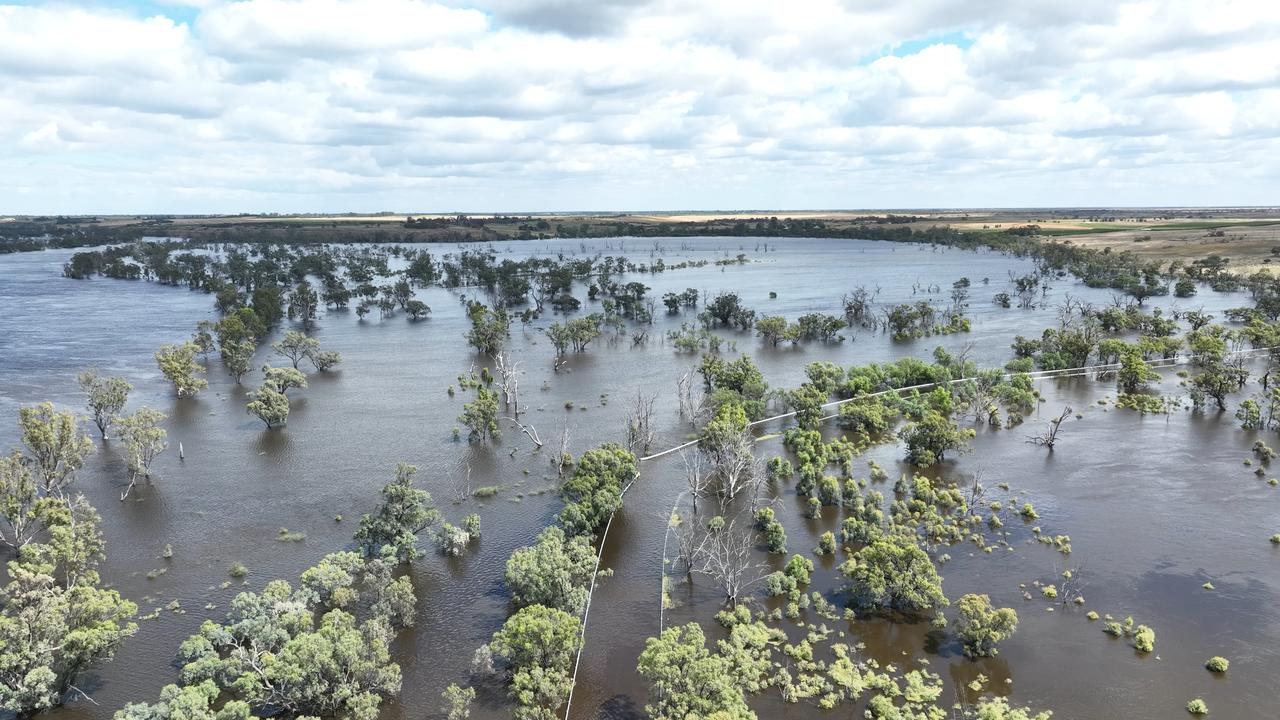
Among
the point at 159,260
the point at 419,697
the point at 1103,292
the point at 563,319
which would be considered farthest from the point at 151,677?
the point at 159,260

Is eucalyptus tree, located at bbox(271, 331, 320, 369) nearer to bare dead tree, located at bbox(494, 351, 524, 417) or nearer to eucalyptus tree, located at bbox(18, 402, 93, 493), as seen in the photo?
bare dead tree, located at bbox(494, 351, 524, 417)

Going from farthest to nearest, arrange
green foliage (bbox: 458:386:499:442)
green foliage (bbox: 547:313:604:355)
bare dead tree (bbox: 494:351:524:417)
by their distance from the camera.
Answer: green foliage (bbox: 547:313:604:355)
bare dead tree (bbox: 494:351:524:417)
green foliage (bbox: 458:386:499:442)

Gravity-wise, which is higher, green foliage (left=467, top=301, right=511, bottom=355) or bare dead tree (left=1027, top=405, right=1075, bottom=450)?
green foliage (left=467, top=301, right=511, bottom=355)

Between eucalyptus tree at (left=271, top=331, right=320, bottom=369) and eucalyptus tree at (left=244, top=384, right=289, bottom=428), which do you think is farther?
eucalyptus tree at (left=271, top=331, right=320, bottom=369)

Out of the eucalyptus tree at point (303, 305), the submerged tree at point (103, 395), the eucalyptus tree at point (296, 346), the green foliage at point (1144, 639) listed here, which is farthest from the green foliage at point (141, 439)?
the eucalyptus tree at point (303, 305)

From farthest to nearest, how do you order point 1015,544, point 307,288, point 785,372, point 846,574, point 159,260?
point 159,260 → point 307,288 → point 785,372 → point 1015,544 → point 846,574

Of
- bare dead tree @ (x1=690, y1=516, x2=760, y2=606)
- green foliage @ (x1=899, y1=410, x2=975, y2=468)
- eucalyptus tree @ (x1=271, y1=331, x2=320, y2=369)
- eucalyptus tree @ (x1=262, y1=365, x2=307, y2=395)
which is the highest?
eucalyptus tree @ (x1=271, y1=331, x2=320, y2=369)

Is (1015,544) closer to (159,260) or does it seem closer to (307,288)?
(307,288)

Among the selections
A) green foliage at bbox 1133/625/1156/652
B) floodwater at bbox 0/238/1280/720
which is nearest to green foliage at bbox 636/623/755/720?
floodwater at bbox 0/238/1280/720
